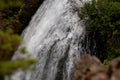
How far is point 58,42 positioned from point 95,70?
189 inches

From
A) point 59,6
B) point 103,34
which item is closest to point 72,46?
point 103,34

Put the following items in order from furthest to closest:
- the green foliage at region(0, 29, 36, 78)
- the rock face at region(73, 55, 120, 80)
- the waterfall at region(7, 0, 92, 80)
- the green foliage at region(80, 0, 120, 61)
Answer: the green foliage at region(80, 0, 120, 61) < the waterfall at region(7, 0, 92, 80) < the rock face at region(73, 55, 120, 80) < the green foliage at region(0, 29, 36, 78)

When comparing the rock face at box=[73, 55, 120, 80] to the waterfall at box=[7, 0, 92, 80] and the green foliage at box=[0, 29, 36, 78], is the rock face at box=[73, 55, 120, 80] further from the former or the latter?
the waterfall at box=[7, 0, 92, 80]

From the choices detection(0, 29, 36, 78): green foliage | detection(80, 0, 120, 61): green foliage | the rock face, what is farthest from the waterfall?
detection(0, 29, 36, 78): green foliage

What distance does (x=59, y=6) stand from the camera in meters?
12.8

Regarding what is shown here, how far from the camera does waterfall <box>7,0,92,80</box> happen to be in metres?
10.8

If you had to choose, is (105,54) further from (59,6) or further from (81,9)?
(59,6)

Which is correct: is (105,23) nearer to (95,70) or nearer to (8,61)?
(95,70)

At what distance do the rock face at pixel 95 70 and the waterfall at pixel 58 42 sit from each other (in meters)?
3.08

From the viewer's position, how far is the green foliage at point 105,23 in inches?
435

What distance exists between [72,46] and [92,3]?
5.99 ft

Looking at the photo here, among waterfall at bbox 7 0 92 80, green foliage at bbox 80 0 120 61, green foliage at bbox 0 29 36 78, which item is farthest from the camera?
green foliage at bbox 80 0 120 61

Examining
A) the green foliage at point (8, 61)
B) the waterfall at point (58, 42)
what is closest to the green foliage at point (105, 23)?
the waterfall at point (58, 42)

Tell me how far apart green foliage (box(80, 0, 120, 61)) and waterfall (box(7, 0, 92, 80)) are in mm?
460
